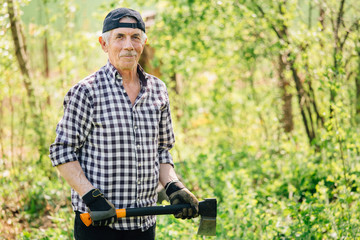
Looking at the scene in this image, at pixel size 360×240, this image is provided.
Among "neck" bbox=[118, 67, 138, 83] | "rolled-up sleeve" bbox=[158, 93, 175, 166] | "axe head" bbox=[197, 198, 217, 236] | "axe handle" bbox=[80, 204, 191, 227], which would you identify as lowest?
"axe head" bbox=[197, 198, 217, 236]

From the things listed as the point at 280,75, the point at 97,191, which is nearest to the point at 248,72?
the point at 280,75

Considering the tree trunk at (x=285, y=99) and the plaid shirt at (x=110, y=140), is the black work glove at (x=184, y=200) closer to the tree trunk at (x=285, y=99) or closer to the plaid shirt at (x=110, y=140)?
the plaid shirt at (x=110, y=140)

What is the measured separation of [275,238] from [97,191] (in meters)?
1.78

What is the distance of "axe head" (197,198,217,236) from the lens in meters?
2.26

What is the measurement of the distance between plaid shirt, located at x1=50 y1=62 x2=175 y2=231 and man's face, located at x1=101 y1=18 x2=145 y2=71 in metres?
0.05

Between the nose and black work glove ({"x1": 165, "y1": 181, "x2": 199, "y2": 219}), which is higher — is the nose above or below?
above

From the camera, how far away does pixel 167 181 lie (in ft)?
7.52

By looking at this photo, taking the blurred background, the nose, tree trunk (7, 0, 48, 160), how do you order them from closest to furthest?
the nose < the blurred background < tree trunk (7, 0, 48, 160)

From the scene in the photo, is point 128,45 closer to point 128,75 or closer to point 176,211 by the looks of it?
point 128,75

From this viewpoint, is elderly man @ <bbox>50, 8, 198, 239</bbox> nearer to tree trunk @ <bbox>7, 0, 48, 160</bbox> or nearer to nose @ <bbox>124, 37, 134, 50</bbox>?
nose @ <bbox>124, 37, 134, 50</bbox>

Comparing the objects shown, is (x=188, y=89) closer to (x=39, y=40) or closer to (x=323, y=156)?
(x=39, y=40)

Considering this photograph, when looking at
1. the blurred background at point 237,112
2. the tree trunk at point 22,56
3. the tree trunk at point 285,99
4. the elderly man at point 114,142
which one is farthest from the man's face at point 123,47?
the tree trunk at point 285,99

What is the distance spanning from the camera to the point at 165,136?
2330mm

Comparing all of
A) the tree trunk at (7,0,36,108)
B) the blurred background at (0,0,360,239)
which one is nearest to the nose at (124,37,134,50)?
the blurred background at (0,0,360,239)
